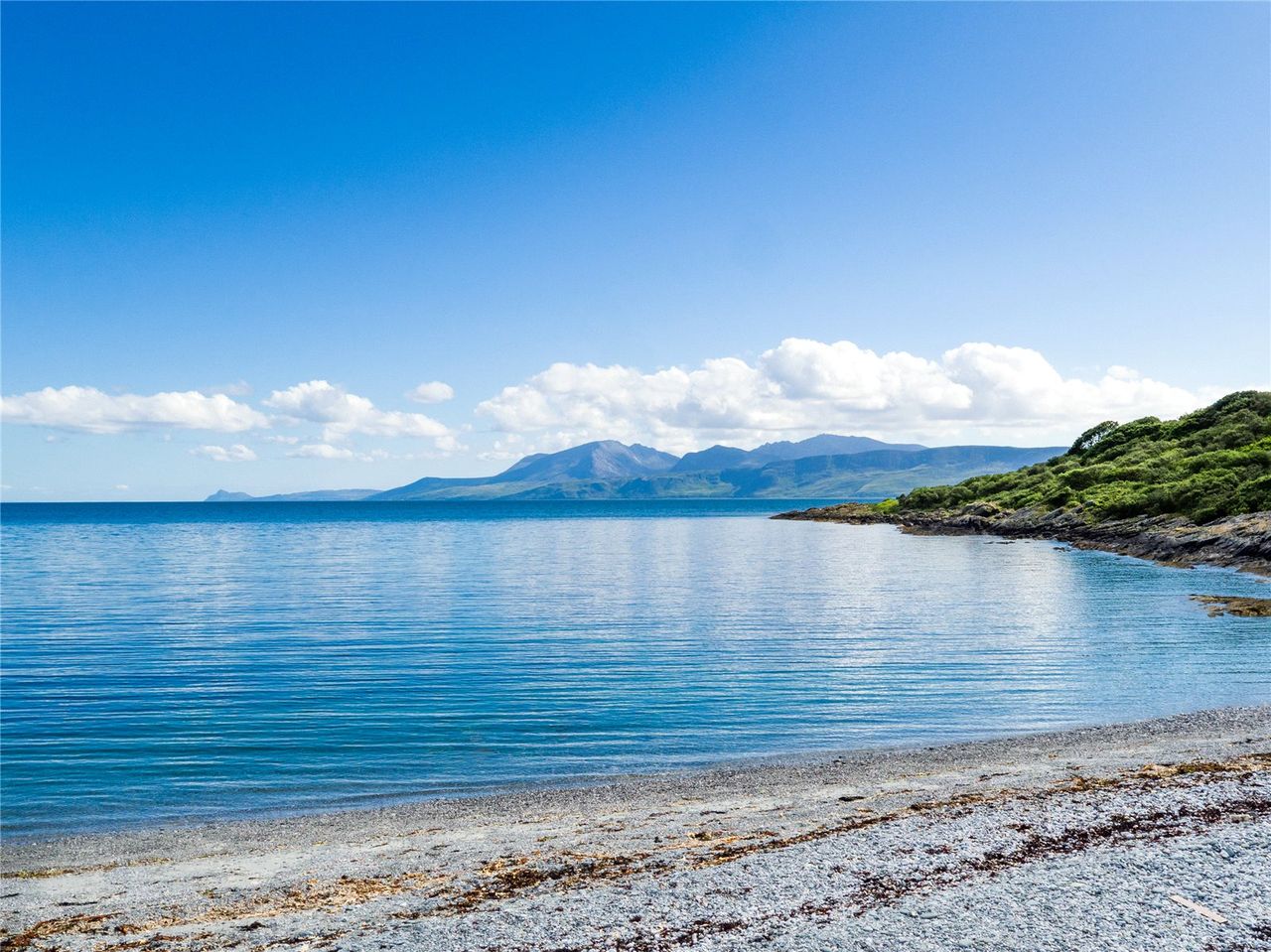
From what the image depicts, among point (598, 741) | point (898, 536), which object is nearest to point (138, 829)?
point (598, 741)

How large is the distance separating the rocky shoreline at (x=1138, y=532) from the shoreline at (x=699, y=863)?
4950 cm

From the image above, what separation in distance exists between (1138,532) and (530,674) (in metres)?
66.8

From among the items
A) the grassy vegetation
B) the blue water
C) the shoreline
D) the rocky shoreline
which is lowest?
the blue water

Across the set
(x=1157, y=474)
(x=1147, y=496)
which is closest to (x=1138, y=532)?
(x=1147, y=496)

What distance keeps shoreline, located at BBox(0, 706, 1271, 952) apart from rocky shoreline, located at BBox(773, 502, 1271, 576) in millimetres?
49502

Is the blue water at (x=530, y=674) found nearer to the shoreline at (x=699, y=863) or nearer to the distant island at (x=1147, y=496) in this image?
the shoreline at (x=699, y=863)

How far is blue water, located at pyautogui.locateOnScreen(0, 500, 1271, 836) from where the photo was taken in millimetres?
19969

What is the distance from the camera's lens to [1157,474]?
302ft

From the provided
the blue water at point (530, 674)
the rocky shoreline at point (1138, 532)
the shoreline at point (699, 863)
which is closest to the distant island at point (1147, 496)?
the rocky shoreline at point (1138, 532)

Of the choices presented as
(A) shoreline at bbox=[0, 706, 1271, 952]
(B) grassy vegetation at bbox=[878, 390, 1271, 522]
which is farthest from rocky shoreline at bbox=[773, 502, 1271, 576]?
(A) shoreline at bbox=[0, 706, 1271, 952]

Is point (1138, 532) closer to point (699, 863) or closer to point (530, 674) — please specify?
point (530, 674)

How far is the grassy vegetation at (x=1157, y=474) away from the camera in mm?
73375

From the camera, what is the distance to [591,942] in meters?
10.0

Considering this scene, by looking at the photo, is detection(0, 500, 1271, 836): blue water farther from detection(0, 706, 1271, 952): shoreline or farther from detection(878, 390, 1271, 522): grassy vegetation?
detection(878, 390, 1271, 522): grassy vegetation
